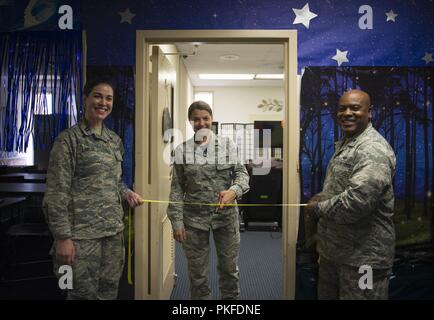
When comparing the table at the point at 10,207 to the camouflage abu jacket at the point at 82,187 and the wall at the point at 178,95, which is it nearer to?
the camouflage abu jacket at the point at 82,187

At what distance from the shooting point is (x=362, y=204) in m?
1.72

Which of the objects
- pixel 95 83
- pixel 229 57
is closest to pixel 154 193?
pixel 95 83

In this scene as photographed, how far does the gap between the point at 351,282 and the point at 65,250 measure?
1.40 metres

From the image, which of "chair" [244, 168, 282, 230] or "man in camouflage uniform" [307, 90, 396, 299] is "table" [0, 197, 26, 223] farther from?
"chair" [244, 168, 282, 230]

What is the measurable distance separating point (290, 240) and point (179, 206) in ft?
2.27

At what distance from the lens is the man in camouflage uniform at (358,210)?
174cm

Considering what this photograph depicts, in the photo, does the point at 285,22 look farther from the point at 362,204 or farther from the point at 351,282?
the point at 351,282

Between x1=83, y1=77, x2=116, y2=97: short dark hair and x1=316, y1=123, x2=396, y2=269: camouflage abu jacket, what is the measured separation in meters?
1.32

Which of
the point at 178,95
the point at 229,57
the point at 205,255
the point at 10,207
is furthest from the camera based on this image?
the point at 229,57

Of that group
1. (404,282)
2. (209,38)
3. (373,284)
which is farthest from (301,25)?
(404,282)

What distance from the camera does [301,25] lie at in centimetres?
216

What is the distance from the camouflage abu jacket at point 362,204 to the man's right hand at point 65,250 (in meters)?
1.24

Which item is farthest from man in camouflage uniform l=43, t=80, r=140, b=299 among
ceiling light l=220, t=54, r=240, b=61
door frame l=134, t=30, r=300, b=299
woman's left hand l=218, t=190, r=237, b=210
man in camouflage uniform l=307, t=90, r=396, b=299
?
ceiling light l=220, t=54, r=240, b=61
